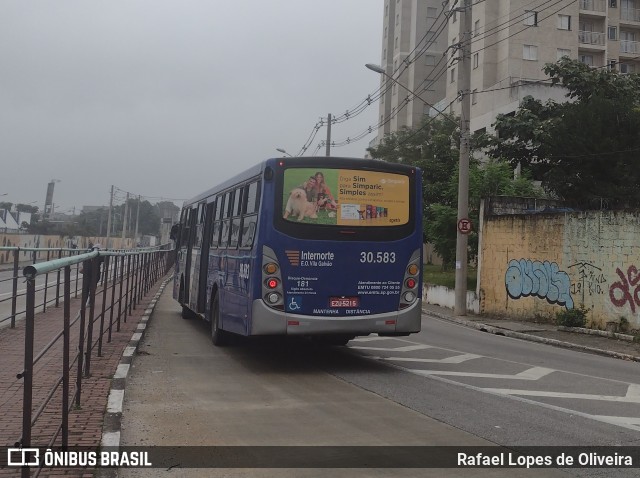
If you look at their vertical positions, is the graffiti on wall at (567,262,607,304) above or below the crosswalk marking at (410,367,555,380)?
above

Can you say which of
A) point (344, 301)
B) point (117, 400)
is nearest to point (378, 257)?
point (344, 301)

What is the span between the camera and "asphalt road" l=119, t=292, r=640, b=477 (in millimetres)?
5988

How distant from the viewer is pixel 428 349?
41.9 feet

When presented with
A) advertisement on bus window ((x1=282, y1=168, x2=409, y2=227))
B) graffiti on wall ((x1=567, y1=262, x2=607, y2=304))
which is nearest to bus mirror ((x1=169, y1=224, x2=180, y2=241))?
advertisement on bus window ((x1=282, y1=168, x2=409, y2=227))

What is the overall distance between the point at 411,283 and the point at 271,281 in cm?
228

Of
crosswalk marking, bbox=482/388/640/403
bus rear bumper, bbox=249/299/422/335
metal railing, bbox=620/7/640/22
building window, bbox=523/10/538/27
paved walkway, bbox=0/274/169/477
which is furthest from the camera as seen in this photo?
metal railing, bbox=620/7/640/22

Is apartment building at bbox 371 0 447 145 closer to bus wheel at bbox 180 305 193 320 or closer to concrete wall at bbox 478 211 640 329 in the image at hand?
concrete wall at bbox 478 211 640 329

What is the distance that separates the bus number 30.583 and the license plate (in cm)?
61

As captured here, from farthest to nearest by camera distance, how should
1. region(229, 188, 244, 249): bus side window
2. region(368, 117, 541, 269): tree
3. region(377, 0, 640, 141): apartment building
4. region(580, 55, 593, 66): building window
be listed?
1. region(580, 55, 593, 66): building window
2. region(377, 0, 640, 141): apartment building
3. region(368, 117, 541, 269): tree
4. region(229, 188, 244, 249): bus side window

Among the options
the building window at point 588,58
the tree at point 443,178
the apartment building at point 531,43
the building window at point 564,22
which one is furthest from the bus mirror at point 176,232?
the building window at point 588,58

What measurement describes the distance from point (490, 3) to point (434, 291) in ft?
96.6

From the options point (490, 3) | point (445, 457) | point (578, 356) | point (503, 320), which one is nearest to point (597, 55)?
point (490, 3)

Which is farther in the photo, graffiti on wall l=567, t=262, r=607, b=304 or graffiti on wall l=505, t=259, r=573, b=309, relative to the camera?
graffiti on wall l=505, t=259, r=573, b=309

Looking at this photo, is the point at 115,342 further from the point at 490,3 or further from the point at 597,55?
the point at 597,55
